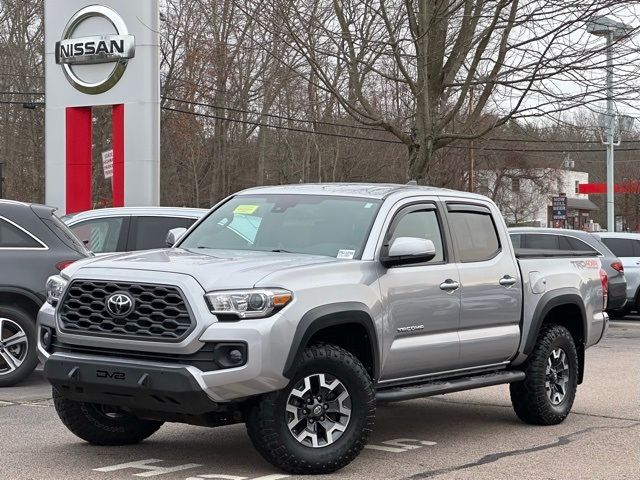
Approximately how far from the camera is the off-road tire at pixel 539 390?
9.02 metres

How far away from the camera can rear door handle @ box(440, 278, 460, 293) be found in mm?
7973

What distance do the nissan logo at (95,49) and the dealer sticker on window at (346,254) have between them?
16.5 meters

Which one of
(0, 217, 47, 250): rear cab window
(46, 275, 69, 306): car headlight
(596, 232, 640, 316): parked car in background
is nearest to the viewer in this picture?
(46, 275, 69, 306): car headlight

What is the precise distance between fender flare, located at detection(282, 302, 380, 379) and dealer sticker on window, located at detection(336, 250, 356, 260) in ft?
1.44

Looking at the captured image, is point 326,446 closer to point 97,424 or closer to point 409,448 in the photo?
point 409,448

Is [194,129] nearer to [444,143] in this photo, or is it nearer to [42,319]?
[444,143]

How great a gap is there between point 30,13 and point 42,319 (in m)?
40.5

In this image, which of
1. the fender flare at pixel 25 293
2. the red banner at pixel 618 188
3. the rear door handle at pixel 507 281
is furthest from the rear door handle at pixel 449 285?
the red banner at pixel 618 188

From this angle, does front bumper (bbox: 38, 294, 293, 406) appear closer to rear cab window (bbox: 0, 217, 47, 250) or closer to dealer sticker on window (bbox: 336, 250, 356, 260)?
dealer sticker on window (bbox: 336, 250, 356, 260)

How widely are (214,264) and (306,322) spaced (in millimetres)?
676

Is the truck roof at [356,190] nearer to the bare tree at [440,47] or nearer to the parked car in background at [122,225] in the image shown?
the parked car in background at [122,225]

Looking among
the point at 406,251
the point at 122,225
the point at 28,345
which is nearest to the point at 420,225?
the point at 406,251

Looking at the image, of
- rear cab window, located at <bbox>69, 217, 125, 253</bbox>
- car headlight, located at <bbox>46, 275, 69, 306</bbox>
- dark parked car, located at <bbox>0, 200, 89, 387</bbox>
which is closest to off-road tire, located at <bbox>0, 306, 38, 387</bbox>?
dark parked car, located at <bbox>0, 200, 89, 387</bbox>

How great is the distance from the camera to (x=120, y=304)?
6695mm
